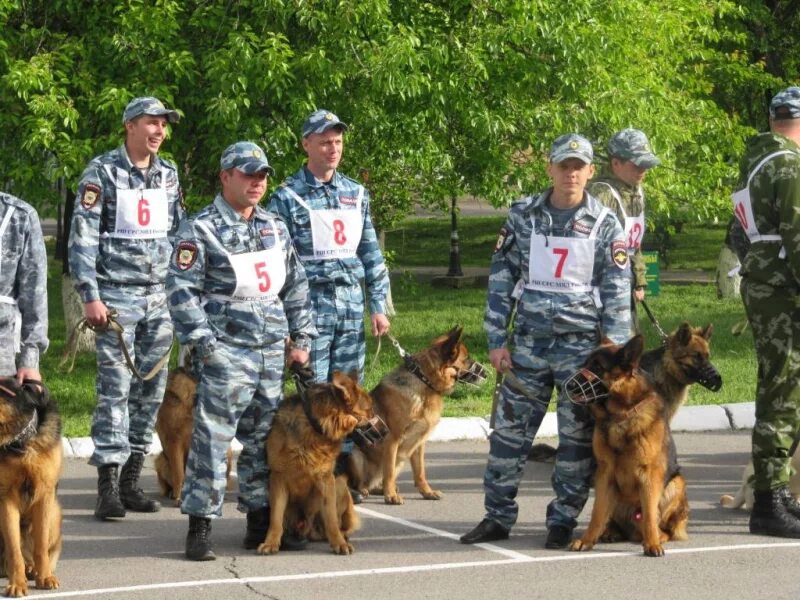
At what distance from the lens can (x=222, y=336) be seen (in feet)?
23.2

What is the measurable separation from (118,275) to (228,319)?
1.59 m

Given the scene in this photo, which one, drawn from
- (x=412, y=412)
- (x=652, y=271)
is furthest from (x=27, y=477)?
(x=652, y=271)

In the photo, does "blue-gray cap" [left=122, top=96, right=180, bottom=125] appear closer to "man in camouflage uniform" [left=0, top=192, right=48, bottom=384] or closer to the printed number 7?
"man in camouflage uniform" [left=0, top=192, right=48, bottom=384]

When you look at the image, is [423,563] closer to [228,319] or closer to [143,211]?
[228,319]

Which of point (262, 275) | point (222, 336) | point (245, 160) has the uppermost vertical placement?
point (245, 160)

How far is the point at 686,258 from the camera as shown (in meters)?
30.2

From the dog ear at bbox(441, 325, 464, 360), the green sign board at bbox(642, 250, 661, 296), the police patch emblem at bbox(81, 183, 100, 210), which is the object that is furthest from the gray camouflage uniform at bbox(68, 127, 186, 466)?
the green sign board at bbox(642, 250, 661, 296)

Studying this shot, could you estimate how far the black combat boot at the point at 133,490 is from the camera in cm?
859

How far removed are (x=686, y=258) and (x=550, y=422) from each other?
1937 cm

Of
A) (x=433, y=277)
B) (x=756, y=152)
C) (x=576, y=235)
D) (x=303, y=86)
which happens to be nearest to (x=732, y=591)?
(x=576, y=235)

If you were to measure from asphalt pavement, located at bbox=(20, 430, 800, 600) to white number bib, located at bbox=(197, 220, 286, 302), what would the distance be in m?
1.37

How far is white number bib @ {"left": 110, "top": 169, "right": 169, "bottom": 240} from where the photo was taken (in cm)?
839

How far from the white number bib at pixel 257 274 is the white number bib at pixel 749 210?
8.51 ft

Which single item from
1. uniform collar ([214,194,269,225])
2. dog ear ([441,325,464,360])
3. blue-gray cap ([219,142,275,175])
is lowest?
dog ear ([441,325,464,360])
